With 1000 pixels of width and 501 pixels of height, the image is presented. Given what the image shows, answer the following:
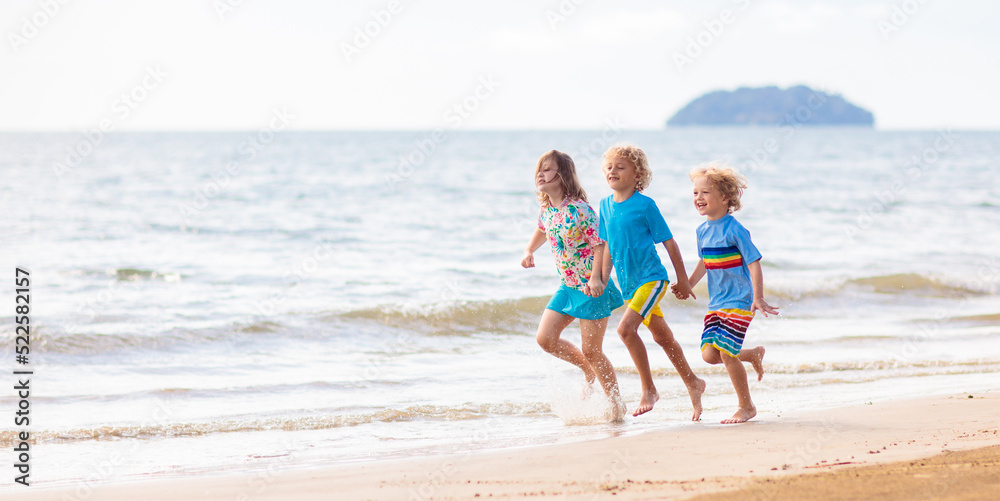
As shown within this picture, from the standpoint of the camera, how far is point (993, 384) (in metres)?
5.82

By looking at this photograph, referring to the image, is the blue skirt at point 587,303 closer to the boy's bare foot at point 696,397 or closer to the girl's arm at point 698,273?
the girl's arm at point 698,273

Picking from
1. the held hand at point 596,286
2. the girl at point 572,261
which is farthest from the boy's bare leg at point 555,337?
the held hand at point 596,286

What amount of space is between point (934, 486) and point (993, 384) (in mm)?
3392

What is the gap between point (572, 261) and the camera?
4.63m

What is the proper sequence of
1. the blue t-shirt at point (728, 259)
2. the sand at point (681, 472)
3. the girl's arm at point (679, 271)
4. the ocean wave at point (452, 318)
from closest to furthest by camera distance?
the sand at point (681, 472), the blue t-shirt at point (728, 259), the girl's arm at point (679, 271), the ocean wave at point (452, 318)

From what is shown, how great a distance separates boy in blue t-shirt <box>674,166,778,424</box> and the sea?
0.64m

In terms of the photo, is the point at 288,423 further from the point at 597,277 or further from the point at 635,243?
the point at 635,243

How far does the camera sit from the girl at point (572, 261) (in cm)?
457

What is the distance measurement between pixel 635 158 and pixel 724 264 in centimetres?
74

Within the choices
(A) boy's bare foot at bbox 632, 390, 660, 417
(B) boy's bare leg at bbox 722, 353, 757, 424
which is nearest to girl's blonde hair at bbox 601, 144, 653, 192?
(B) boy's bare leg at bbox 722, 353, 757, 424

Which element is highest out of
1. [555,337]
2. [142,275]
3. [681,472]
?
[142,275]

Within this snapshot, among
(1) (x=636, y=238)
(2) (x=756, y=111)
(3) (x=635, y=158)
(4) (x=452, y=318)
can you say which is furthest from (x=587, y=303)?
(2) (x=756, y=111)

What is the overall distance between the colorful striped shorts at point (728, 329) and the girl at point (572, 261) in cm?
53

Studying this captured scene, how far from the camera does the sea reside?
4.84 metres
